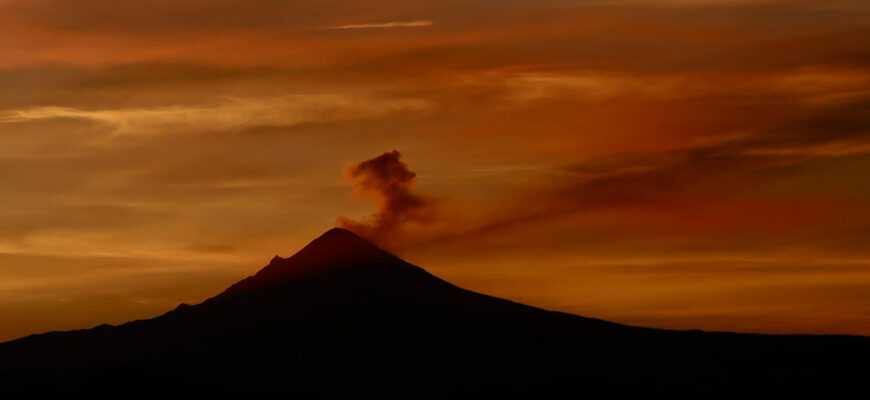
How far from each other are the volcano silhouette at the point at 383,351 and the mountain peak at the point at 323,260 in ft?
0.54

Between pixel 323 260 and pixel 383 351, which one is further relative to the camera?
pixel 323 260

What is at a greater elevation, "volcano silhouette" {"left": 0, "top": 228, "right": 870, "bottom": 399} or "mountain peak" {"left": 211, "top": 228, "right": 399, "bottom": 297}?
"mountain peak" {"left": 211, "top": 228, "right": 399, "bottom": 297}

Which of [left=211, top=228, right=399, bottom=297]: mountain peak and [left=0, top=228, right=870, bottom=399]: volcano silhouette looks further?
[left=211, top=228, right=399, bottom=297]: mountain peak

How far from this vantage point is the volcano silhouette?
14400 cm

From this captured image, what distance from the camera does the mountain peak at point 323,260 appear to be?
6452 inches

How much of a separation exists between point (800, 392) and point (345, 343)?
4513 centimetres

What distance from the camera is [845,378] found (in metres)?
146

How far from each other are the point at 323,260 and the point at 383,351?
19253 millimetres

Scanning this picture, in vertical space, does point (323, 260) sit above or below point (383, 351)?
above

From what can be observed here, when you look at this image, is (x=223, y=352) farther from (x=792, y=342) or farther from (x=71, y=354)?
(x=792, y=342)

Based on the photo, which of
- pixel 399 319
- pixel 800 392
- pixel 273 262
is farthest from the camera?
pixel 273 262

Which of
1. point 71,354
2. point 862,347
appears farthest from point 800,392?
point 71,354

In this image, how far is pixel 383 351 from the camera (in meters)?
150

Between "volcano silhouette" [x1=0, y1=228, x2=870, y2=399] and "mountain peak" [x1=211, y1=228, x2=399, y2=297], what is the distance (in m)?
0.16
